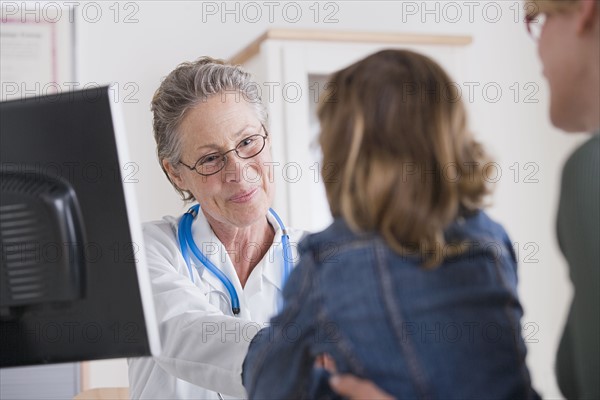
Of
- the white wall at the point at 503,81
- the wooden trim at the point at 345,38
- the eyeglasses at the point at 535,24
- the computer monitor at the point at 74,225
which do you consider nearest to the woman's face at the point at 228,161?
the computer monitor at the point at 74,225

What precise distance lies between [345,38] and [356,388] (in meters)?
2.19

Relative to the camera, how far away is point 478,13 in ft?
12.7

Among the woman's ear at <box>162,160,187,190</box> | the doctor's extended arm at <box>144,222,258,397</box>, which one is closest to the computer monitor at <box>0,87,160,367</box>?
the doctor's extended arm at <box>144,222,258,397</box>

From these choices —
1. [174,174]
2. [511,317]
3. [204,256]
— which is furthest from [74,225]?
[174,174]

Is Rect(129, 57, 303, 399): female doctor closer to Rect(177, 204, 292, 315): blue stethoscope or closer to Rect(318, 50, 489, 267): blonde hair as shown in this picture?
Rect(177, 204, 292, 315): blue stethoscope

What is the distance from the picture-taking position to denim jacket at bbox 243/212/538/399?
1004 millimetres

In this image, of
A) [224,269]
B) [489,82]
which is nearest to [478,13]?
[489,82]

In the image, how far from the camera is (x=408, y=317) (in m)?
1.01

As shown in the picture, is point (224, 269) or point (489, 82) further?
point (489, 82)

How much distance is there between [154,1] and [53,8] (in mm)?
419

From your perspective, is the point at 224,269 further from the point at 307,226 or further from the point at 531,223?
the point at 531,223

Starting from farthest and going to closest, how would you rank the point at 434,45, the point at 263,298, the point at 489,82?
the point at 489,82
the point at 434,45
the point at 263,298

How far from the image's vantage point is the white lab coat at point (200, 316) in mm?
1498

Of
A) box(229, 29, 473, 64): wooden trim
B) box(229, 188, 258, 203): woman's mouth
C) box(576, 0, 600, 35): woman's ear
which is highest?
box(229, 29, 473, 64): wooden trim
